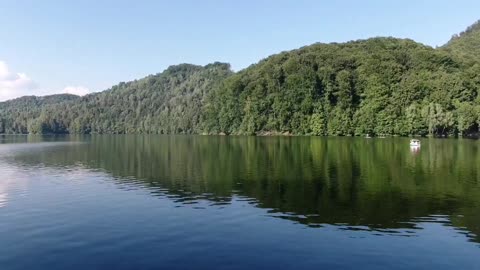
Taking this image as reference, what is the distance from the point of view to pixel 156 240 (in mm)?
25391

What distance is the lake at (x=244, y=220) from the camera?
22078 mm

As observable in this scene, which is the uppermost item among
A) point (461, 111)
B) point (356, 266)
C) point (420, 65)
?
point (420, 65)

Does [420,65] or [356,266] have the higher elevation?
[420,65]

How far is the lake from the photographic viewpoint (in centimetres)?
2208

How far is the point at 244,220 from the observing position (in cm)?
3058

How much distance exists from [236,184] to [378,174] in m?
19.1

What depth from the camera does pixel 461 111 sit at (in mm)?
151000

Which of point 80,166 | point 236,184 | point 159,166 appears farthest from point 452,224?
point 80,166

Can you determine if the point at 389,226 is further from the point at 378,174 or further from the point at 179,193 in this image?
the point at 378,174

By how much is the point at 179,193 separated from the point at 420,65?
178492 millimetres

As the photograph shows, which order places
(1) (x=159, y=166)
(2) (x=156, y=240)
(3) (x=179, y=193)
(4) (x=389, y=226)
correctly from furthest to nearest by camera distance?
(1) (x=159, y=166) → (3) (x=179, y=193) → (4) (x=389, y=226) → (2) (x=156, y=240)

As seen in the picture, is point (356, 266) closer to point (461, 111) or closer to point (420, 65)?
point (461, 111)

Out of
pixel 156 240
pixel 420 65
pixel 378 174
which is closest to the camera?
pixel 156 240

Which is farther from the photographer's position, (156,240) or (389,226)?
(389,226)
